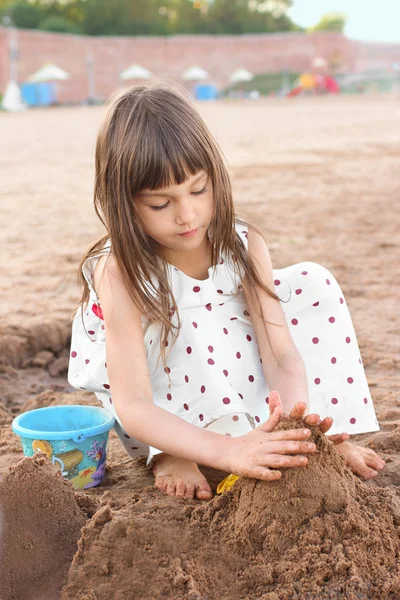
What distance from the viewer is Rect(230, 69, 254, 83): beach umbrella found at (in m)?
46.7

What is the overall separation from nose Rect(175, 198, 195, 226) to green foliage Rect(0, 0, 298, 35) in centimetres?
4843

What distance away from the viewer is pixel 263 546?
1767 millimetres

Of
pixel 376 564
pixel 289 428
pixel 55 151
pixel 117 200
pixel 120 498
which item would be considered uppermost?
pixel 117 200

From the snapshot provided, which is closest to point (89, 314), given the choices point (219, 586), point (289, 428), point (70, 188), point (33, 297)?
point (289, 428)

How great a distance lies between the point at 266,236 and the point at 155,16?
50833 mm

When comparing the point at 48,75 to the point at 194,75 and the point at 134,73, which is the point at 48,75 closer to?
the point at 134,73

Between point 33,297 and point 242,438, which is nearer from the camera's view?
point 242,438

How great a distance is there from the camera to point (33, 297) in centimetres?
425

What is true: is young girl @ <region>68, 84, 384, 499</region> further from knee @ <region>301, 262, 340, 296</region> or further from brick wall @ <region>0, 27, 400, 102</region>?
brick wall @ <region>0, 27, 400, 102</region>

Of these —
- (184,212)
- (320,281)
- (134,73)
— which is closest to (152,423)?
(184,212)

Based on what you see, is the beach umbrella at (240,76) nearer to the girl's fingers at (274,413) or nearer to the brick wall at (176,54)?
the brick wall at (176,54)

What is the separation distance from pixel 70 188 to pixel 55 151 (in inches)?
174

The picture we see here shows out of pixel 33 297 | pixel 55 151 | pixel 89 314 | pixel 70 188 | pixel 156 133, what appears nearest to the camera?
pixel 156 133

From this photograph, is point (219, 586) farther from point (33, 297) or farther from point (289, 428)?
point (33, 297)
